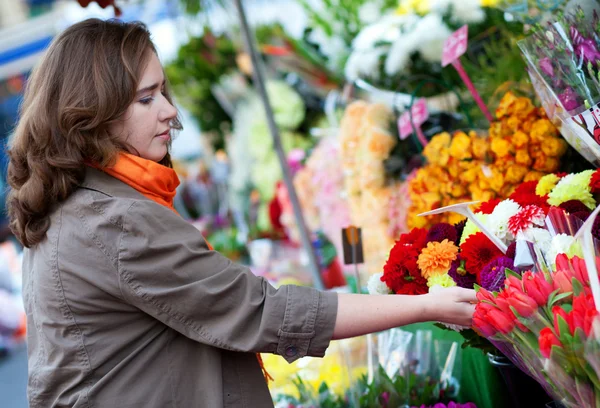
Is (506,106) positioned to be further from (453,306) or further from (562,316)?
(562,316)

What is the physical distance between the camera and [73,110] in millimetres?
1435

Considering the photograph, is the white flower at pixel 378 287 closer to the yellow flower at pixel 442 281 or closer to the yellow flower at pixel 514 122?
the yellow flower at pixel 442 281

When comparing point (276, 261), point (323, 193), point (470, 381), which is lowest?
point (276, 261)

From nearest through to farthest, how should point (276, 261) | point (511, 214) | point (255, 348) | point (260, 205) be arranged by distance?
point (255, 348)
point (511, 214)
point (276, 261)
point (260, 205)

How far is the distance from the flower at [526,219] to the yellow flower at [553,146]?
2.01ft

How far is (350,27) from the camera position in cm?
381

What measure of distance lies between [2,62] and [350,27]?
6.02 m

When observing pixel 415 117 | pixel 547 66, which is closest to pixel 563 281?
pixel 547 66

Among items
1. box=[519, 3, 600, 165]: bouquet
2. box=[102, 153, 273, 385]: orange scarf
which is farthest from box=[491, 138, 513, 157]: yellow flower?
box=[102, 153, 273, 385]: orange scarf

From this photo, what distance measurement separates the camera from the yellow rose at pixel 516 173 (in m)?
2.04

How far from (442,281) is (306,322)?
319mm

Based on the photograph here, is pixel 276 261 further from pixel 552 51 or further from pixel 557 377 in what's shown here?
pixel 557 377

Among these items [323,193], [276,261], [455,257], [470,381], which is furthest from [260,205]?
[455,257]

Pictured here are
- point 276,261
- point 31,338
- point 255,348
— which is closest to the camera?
point 255,348
